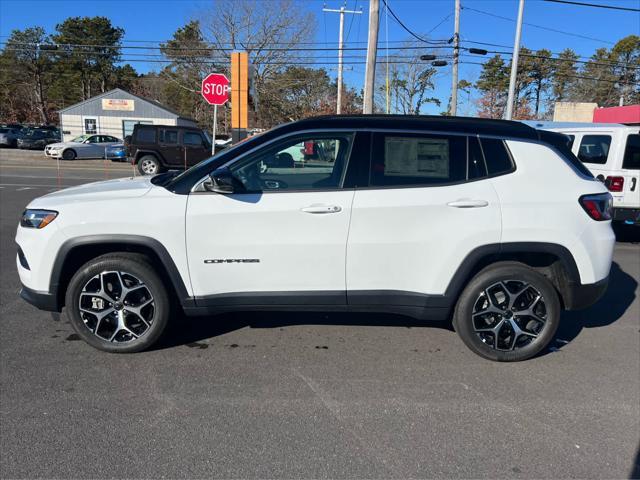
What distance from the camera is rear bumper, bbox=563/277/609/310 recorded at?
3.44 m

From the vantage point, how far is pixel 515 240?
3.33 m

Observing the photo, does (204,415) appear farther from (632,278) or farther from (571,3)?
(571,3)

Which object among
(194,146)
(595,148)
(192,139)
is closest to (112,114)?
(192,139)

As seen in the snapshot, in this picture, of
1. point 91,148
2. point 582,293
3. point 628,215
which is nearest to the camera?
point 582,293

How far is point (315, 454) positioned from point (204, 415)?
2.55ft

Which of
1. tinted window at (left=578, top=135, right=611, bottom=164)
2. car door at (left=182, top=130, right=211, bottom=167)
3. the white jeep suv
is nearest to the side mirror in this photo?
the white jeep suv

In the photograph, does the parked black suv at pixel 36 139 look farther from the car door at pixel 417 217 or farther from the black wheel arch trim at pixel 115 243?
the car door at pixel 417 217

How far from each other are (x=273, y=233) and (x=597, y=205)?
2483mm

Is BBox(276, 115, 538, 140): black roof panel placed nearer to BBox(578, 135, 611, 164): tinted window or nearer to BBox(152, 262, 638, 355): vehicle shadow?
BBox(152, 262, 638, 355): vehicle shadow

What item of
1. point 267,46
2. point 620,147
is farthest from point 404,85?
point 620,147

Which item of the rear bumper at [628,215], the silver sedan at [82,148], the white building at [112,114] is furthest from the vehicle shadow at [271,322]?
the white building at [112,114]

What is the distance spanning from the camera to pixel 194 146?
1864 centimetres

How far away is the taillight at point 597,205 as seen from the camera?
3361 millimetres

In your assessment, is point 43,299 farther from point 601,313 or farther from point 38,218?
point 601,313
